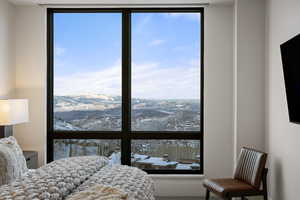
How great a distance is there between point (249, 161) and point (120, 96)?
1971 millimetres

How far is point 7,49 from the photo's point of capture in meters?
4.81

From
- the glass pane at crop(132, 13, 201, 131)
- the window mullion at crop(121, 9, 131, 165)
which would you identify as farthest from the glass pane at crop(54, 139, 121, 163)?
the glass pane at crop(132, 13, 201, 131)

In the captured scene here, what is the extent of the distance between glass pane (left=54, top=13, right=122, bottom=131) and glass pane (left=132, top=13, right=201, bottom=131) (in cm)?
27

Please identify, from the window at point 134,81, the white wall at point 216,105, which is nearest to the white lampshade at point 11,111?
the window at point 134,81

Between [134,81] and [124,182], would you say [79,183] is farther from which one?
[134,81]

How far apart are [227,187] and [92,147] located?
2086 mm

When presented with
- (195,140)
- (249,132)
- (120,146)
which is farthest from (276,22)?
(120,146)

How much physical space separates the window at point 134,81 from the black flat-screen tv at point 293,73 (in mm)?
1890

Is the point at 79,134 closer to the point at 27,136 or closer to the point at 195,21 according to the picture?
the point at 27,136

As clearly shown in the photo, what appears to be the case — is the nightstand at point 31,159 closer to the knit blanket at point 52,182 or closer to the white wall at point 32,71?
the white wall at point 32,71

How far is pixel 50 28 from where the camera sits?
16.8 feet

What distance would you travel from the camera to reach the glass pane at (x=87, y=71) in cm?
511

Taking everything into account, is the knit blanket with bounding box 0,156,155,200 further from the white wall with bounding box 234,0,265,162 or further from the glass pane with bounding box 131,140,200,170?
A: the white wall with bounding box 234,0,265,162

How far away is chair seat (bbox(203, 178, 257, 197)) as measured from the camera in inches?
148
